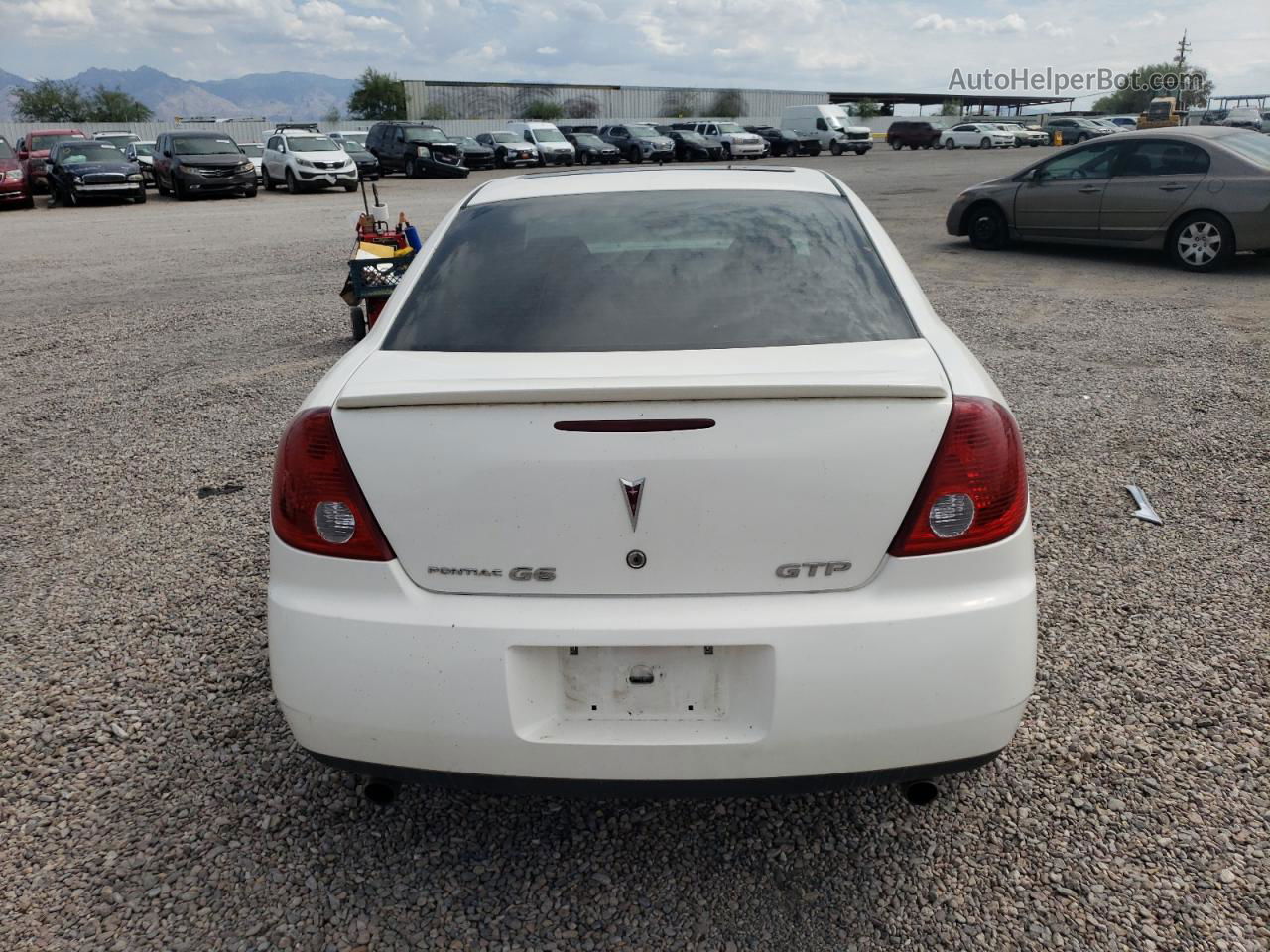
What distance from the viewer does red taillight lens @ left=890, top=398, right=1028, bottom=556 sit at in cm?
212

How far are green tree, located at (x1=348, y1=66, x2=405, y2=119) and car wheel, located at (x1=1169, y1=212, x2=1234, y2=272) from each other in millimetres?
70902

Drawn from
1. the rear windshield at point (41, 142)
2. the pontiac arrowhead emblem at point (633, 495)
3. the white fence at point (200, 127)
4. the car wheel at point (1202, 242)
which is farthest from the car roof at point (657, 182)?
the white fence at point (200, 127)

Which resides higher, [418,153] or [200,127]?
[200,127]

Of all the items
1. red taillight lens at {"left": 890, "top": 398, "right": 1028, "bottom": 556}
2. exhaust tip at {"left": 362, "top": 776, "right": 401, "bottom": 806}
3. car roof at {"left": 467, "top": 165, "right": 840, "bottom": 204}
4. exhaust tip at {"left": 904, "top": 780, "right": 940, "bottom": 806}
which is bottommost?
exhaust tip at {"left": 904, "top": 780, "right": 940, "bottom": 806}

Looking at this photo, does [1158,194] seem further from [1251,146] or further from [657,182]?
→ [657,182]

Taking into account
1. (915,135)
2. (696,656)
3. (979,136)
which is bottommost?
(979,136)

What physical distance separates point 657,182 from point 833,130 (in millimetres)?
46542

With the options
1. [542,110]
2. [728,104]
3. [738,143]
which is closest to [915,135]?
[738,143]

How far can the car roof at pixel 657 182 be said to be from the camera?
10.4 feet

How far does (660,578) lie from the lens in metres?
2.11

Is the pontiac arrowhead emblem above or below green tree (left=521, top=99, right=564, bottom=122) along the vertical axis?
below

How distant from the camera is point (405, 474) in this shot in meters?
2.12

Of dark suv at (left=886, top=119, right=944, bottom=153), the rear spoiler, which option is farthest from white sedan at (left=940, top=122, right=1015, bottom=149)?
the rear spoiler

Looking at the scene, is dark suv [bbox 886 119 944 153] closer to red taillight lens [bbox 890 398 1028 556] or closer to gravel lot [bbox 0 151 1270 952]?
gravel lot [bbox 0 151 1270 952]
